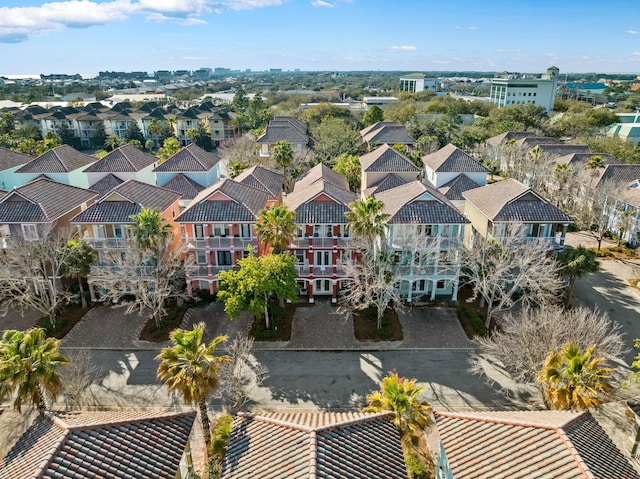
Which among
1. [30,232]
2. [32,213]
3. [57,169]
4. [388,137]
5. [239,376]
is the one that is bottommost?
[239,376]

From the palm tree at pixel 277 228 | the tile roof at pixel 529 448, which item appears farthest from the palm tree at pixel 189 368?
the palm tree at pixel 277 228

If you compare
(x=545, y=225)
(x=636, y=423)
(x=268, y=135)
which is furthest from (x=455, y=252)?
(x=268, y=135)

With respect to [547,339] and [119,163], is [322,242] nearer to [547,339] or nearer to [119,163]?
[547,339]

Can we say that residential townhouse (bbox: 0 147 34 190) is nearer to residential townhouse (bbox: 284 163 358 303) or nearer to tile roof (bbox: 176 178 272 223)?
tile roof (bbox: 176 178 272 223)

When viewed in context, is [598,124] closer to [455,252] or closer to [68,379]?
[455,252]

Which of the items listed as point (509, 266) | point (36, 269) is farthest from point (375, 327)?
point (36, 269)

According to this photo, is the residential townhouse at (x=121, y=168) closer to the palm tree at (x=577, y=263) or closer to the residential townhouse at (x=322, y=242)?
the residential townhouse at (x=322, y=242)

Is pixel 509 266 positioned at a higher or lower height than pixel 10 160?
lower
